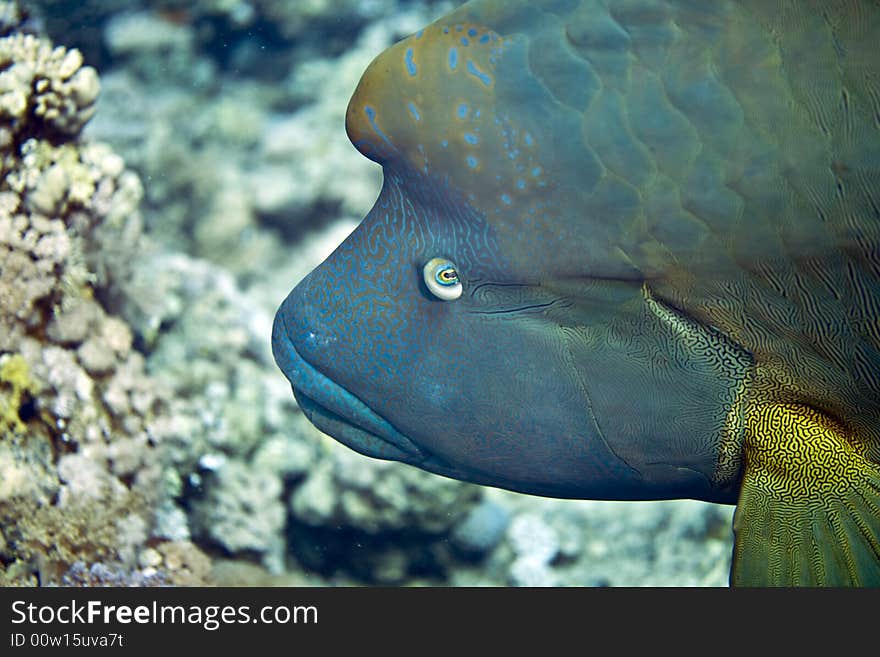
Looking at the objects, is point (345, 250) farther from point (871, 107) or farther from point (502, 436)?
point (871, 107)

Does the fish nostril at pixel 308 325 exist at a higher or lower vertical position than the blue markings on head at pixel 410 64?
lower

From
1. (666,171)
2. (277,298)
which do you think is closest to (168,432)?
(277,298)

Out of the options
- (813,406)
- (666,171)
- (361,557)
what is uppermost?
(666,171)

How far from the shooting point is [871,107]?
69.9 inches

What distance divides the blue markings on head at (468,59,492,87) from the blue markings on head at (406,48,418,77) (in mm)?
154

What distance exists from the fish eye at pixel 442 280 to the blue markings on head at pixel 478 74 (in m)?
0.52

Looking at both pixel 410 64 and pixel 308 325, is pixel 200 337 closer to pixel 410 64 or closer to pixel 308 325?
pixel 308 325

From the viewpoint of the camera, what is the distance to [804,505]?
203 cm

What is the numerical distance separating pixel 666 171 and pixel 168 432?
303 cm

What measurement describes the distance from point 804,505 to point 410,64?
1.68 metres

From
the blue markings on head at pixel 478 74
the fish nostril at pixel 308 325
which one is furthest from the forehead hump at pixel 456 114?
the fish nostril at pixel 308 325

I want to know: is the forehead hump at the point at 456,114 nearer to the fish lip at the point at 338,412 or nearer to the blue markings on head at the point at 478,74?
the blue markings on head at the point at 478,74

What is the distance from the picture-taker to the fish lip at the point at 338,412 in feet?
7.54
